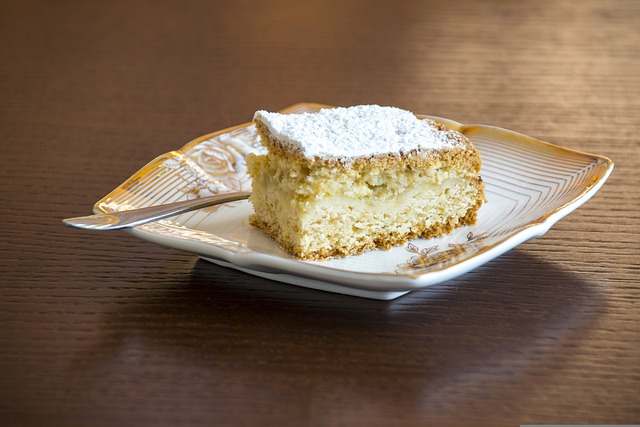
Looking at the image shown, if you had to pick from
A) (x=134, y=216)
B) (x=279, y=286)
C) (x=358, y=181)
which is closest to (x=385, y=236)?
(x=358, y=181)

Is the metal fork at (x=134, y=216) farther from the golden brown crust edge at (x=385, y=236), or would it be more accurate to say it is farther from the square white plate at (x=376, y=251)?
the golden brown crust edge at (x=385, y=236)

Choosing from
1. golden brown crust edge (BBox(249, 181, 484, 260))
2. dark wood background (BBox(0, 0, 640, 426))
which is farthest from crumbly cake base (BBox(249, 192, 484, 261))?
dark wood background (BBox(0, 0, 640, 426))

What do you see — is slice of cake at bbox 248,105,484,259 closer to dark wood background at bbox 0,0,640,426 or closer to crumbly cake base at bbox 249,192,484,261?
crumbly cake base at bbox 249,192,484,261

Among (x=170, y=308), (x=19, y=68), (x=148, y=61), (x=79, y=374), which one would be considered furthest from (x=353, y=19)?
(x=79, y=374)

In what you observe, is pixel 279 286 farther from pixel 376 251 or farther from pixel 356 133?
pixel 356 133

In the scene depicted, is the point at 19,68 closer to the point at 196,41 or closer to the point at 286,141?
the point at 196,41

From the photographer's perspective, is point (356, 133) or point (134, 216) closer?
point (134, 216)
